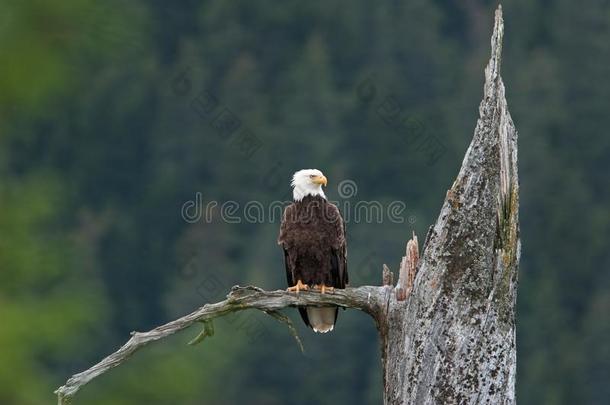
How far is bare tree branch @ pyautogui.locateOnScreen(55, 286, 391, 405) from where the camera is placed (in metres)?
7.98

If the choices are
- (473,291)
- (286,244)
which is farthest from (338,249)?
(473,291)

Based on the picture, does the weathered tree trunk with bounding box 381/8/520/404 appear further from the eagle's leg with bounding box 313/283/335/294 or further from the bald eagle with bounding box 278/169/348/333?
the bald eagle with bounding box 278/169/348/333

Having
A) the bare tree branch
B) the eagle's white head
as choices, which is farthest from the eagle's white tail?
the bare tree branch

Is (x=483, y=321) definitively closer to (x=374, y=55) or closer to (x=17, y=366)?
(x=17, y=366)

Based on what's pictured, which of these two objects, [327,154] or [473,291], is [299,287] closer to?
[473,291]

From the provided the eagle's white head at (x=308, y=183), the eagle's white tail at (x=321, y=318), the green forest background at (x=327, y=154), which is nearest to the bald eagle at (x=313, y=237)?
the eagle's white head at (x=308, y=183)

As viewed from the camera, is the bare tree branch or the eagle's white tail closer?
the bare tree branch

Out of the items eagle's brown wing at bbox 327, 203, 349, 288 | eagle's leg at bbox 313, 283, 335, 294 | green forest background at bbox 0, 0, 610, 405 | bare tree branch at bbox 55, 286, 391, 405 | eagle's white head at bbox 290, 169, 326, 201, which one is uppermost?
green forest background at bbox 0, 0, 610, 405

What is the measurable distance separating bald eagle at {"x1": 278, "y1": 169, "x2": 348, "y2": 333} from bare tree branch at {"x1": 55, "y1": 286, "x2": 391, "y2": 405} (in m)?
1.63

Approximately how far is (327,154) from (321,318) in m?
40.1

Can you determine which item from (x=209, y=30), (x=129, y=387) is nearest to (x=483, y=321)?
(x=129, y=387)

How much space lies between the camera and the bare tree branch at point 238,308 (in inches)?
314

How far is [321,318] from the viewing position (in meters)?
10.6

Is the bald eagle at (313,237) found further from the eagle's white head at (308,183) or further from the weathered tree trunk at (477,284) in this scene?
the weathered tree trunk at (477,284)
